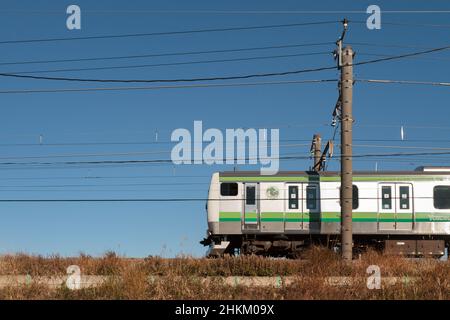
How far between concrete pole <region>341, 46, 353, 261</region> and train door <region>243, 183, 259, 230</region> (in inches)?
245

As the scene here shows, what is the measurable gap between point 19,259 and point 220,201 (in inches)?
431

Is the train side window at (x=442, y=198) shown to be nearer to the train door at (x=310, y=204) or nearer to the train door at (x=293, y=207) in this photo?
A: the train door at (x=310, y=204)

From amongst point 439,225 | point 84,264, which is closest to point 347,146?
point 439,225

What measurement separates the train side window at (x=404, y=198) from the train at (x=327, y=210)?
28mm

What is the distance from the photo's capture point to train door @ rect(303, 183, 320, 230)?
25953mm

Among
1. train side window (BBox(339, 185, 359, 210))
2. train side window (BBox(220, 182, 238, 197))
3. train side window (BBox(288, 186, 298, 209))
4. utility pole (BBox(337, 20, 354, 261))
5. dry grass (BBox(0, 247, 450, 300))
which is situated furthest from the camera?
train side window (BBox(220, 182, 238, 197))

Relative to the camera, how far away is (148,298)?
469 inches

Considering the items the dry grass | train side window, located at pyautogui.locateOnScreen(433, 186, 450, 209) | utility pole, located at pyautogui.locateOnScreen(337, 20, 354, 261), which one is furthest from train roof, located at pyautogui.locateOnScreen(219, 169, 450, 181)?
the dry grass

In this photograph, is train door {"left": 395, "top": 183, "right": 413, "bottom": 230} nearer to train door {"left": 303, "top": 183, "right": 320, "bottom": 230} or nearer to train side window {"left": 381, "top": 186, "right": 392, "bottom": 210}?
train side window {"left": 381, "top": 186, "right": 392, "bottom": 210}

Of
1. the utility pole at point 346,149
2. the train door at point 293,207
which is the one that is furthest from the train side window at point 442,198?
the utility pole at point 346,149

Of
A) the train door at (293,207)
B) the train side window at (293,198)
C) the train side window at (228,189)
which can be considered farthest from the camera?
the train side window at (228,189)

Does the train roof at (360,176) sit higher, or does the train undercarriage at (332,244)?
the train roof at (360,176)

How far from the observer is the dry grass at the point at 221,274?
39.6ft
